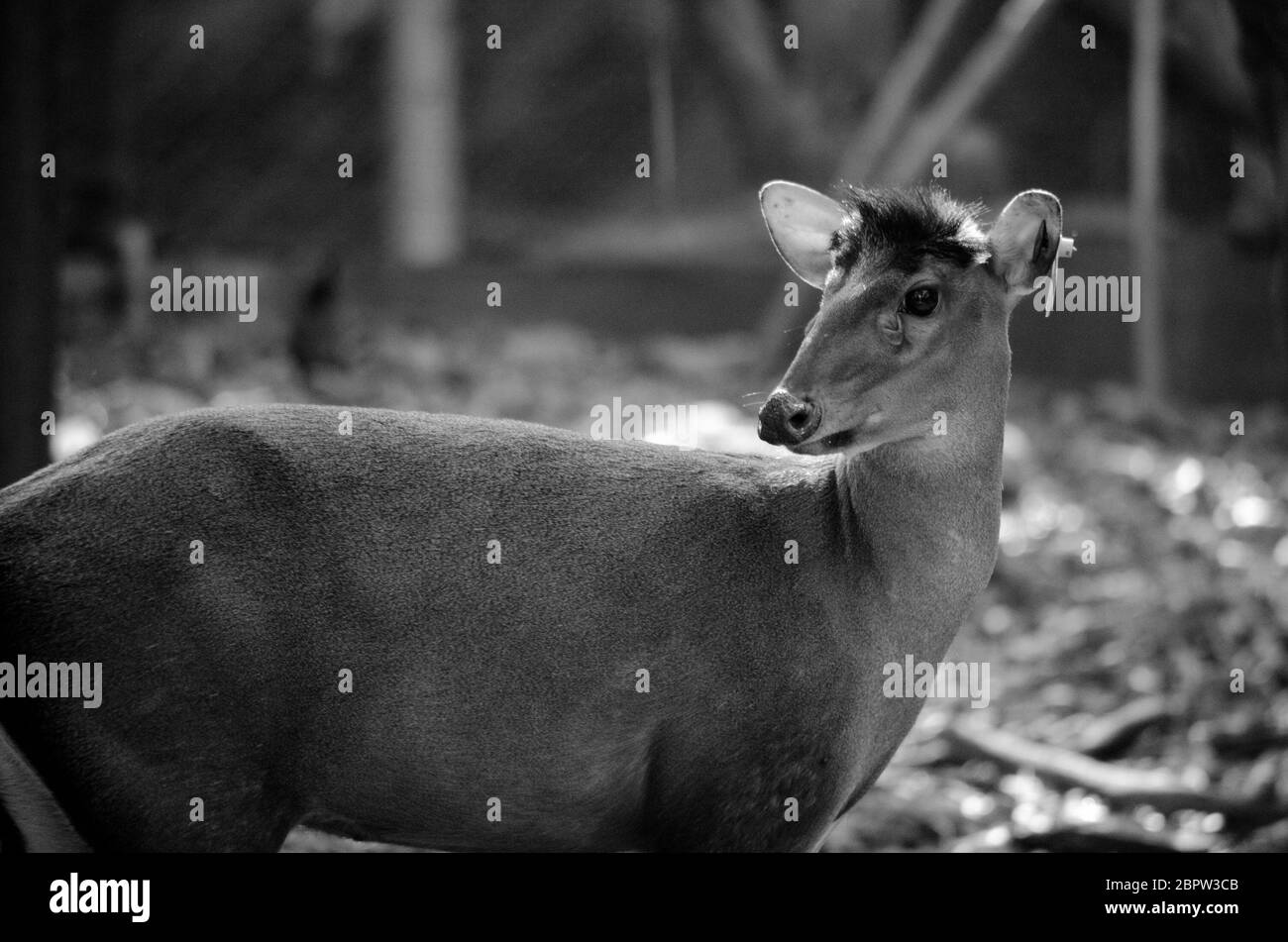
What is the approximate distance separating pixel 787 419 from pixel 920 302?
0.57 m

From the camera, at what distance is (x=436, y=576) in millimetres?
3697

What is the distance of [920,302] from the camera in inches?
159

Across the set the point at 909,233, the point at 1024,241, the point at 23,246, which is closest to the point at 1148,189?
the point at 1024,241

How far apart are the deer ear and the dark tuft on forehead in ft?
0.20

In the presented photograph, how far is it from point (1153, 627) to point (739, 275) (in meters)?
7.08

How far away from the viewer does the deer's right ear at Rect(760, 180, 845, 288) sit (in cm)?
453
